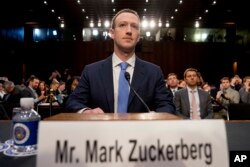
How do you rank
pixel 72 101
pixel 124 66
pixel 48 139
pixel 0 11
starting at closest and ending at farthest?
pixel 48 139, pixel 72 101, pixel 124 66, pixel 0 11

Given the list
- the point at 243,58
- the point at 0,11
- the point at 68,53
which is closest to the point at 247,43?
the point at 243,58

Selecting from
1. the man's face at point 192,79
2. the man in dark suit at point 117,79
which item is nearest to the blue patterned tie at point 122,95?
the man in dark suit at point 117,79

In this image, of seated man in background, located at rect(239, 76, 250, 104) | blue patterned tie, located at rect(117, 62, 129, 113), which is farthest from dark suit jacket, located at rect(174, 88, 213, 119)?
blue patterned tie, located at rect(117, 62, 129, 113)

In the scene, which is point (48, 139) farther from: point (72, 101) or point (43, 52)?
point (43, 52)

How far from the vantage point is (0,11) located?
961cm

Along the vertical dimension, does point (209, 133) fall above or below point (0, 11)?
below

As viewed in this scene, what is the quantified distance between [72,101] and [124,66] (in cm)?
32

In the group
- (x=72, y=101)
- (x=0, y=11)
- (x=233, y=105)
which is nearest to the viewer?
(x=72, y=101)

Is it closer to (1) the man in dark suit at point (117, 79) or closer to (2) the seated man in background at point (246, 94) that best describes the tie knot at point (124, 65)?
(1) the man in dark suit at point (117, 79)

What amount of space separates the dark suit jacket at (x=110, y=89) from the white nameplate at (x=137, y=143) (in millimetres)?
808

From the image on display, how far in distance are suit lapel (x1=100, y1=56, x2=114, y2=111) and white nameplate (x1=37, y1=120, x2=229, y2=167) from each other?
871 millimetres

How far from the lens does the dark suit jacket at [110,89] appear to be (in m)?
1.35

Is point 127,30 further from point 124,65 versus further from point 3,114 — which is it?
point 3,114

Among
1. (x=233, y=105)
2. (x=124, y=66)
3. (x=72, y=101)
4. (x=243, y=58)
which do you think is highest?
(x=243, y=58)
